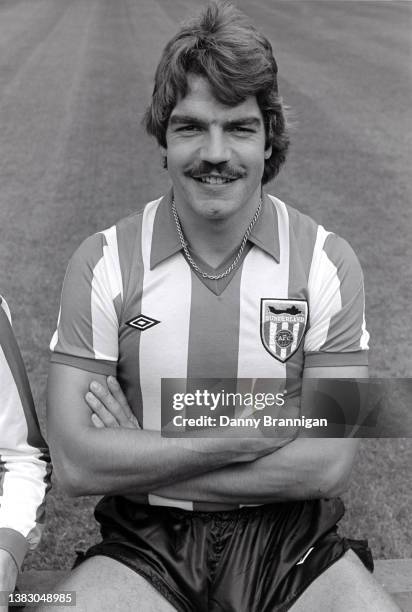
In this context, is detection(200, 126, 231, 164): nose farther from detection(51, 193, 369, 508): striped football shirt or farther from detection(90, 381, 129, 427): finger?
detection(90, 381, 129, 427): finger

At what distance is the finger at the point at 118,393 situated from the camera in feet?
5.64

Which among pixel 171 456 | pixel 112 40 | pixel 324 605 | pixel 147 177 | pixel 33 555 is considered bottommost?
pixel 33 555

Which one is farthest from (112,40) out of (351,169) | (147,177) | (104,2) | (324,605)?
(324,605)

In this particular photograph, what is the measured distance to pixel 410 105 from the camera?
3318 millimetres

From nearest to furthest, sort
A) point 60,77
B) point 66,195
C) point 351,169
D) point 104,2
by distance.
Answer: point 104,2
point 60,77
point 66,195
point 351,169

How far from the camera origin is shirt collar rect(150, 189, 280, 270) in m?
1.76

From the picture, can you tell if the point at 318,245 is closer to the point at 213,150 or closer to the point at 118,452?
the point at 213,150

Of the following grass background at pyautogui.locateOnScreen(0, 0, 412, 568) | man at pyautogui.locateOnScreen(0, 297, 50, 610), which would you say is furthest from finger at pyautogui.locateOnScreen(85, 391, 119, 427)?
grass background at pyautogui.locateOnScreen(0, 0, 412, 568)

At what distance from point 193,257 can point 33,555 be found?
1.11 metres

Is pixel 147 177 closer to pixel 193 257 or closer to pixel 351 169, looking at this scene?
pixel 351 169

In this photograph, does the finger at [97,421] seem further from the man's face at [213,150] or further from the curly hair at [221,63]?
the curly hair at [221,63]

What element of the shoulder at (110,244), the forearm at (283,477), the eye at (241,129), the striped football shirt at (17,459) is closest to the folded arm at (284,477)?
the forearm at (283,477)

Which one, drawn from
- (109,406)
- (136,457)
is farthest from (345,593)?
(109,406)

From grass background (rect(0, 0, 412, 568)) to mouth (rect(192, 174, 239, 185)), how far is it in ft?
3.04
